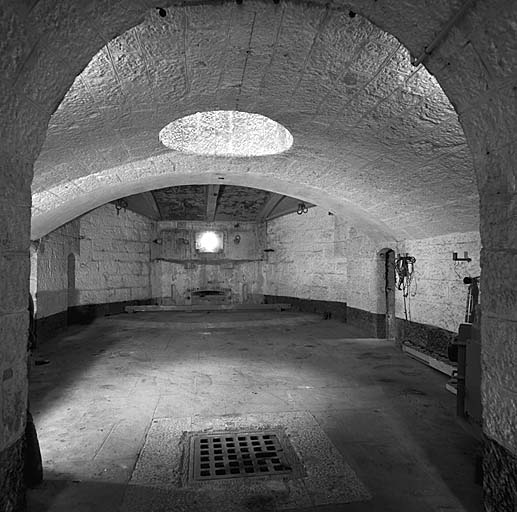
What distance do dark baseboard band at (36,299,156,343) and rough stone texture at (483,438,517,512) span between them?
24.2 feet

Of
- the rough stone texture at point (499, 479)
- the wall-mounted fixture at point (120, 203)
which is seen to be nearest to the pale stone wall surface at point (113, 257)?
the wall-mounted fixture at point (120, 203)

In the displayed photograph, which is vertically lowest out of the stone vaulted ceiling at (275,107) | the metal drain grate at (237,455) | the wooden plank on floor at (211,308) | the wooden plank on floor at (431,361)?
the metal drain grate at (237,455)

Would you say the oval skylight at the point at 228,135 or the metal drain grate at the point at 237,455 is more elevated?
the oval skylight at the point at 228,135

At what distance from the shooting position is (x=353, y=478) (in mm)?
2602

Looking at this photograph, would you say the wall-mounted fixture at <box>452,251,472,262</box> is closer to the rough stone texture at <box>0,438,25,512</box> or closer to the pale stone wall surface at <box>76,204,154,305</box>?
the rough stone texture at <box>0,438,25,512</box>

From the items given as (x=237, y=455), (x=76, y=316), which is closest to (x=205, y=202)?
(x=76, y=316)

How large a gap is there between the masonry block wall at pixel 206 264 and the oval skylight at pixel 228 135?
8.91 m

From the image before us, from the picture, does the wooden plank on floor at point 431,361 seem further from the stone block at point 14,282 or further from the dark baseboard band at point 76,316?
the dark baseboard band at point 76,316

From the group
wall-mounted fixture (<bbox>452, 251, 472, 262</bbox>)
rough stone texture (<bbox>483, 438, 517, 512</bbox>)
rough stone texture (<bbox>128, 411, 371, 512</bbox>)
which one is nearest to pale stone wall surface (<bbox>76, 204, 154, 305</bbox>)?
rough stone texture (<bbox>128, 411, 371, 512</bbox>)

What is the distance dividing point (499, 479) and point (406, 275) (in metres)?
5.30

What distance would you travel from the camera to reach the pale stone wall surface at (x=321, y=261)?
28.8ft

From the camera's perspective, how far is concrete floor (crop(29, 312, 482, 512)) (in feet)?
8.22

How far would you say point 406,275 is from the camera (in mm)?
6926

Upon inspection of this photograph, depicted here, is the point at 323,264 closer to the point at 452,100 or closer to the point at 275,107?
the point at 275,107
